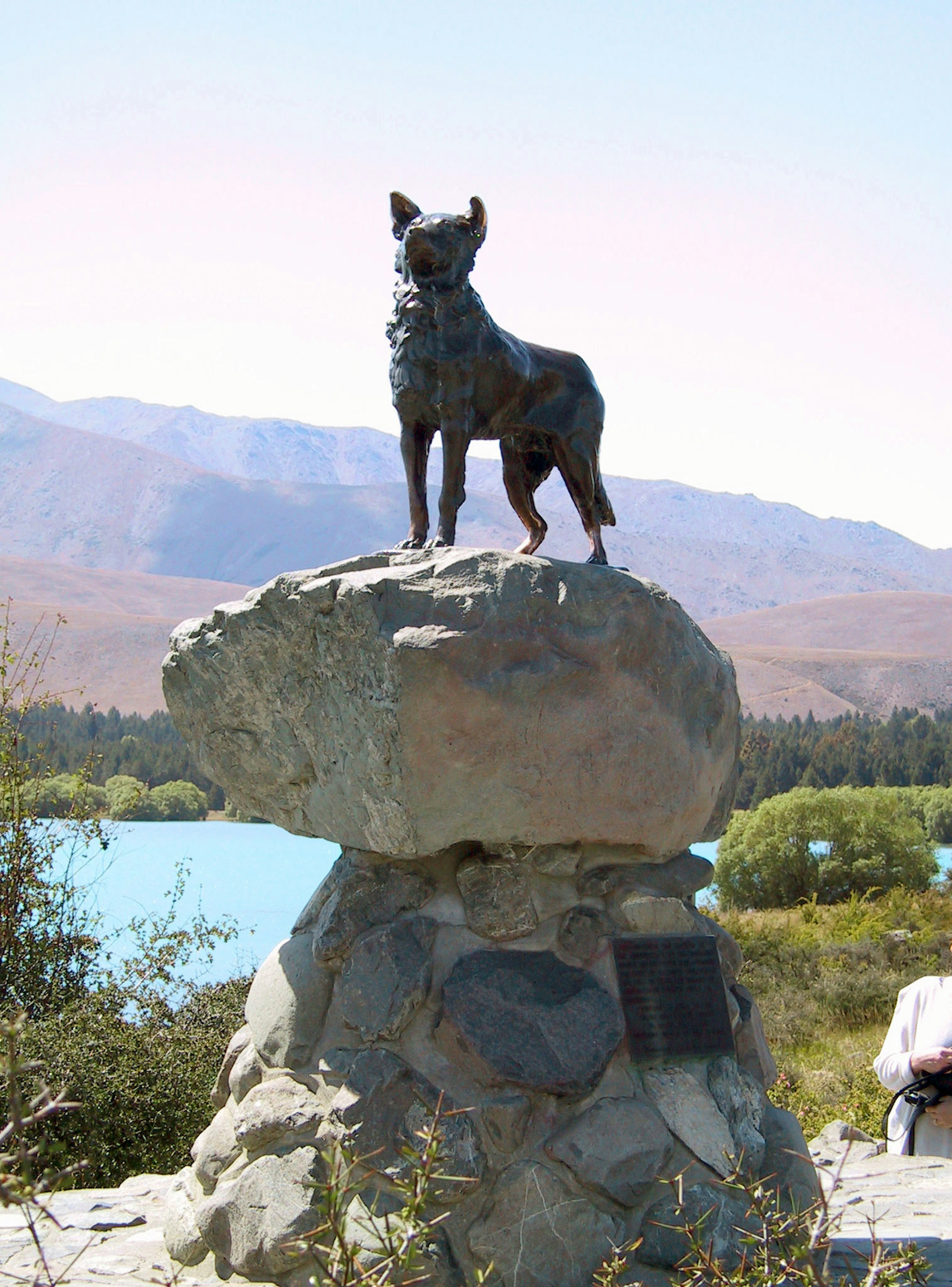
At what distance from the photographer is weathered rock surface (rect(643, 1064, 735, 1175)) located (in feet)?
12.1

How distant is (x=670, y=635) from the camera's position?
398 centimetres

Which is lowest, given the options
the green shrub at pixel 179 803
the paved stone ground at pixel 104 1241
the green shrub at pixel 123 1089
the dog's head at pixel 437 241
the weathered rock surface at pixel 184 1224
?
the green shrub at pixel 179 803

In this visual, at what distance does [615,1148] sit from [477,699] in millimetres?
1401

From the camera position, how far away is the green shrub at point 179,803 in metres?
19.5

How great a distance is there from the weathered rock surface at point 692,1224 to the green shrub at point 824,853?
43.9ft

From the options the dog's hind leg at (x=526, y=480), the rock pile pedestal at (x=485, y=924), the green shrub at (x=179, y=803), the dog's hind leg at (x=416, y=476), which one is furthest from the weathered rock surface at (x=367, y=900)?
the green shrub at (x=179, y=803)

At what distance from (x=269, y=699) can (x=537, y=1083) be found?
5.04 ft

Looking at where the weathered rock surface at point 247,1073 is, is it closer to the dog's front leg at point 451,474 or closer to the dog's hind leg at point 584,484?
the dog's front leg at point 451,474

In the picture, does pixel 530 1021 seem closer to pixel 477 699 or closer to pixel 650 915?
pixel 650 915

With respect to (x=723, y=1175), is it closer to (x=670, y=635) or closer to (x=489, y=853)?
(x=489, y=853)

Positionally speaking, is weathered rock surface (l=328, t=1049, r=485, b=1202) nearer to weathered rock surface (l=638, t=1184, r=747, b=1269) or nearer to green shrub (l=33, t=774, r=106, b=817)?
weathered rock surface (l=638, t=1184, r=747, b=1269)

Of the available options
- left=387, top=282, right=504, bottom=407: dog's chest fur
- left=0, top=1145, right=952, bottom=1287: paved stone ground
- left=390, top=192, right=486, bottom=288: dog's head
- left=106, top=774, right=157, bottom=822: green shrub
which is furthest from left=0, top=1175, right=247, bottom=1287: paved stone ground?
left=106, top=774, right=157, bottom=822: green shrub

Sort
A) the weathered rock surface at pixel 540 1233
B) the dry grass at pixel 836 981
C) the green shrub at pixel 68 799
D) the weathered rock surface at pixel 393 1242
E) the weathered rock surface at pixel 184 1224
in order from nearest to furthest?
1. the weathered rock surface at pixel 393 1242
2. the weathered rock surface at pixel 540 1233
3. the weathered rock surface at pixel 184 1224
4. the dry grass at pixel 836 981
5. the green shrub at pixel 68 799

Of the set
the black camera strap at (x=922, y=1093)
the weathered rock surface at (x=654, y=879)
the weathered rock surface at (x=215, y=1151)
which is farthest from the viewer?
the black camera strap at (x=922, y=1093)
